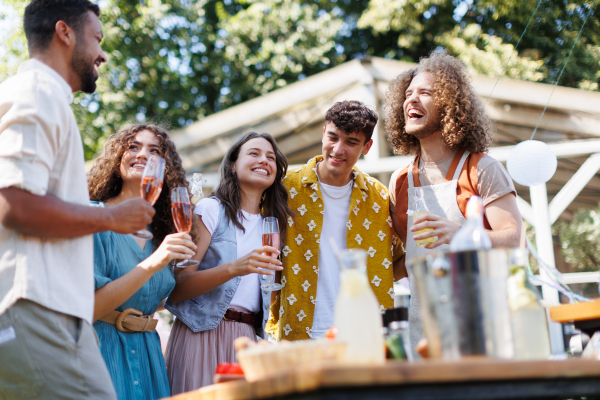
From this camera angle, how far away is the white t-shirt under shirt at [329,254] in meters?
3.13

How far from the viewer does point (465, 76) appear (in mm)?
3330

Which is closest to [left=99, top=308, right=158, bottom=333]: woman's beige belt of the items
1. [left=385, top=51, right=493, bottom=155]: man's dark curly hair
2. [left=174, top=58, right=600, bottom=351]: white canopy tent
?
[left=385, top=51, right=493, bottom=155]: man's dark curly hair

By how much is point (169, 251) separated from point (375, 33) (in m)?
14.5

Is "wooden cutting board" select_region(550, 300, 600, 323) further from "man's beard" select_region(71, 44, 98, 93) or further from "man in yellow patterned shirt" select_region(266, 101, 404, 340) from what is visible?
"man's beard" select_region(71, 44, 98, 93)

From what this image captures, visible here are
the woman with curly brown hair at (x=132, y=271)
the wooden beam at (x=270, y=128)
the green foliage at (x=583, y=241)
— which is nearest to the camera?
the woman with curly brown hair at (x=132, y=271)

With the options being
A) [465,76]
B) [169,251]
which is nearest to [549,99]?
[465,76]

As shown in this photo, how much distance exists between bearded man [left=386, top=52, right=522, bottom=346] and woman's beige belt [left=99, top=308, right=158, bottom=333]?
1.38 m

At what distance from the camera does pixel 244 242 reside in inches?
121

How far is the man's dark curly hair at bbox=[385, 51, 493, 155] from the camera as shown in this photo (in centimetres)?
312

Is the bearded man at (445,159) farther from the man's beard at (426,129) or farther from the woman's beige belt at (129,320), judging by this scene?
the woman's beige belt at (129,320)

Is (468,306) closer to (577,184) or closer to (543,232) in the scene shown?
(543,232)

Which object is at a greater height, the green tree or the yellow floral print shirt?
the green tree

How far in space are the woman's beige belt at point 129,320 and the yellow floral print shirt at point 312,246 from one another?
80 centimetres

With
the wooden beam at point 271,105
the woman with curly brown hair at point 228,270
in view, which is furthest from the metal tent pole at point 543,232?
the woman with curly brown hair at point 228,270
